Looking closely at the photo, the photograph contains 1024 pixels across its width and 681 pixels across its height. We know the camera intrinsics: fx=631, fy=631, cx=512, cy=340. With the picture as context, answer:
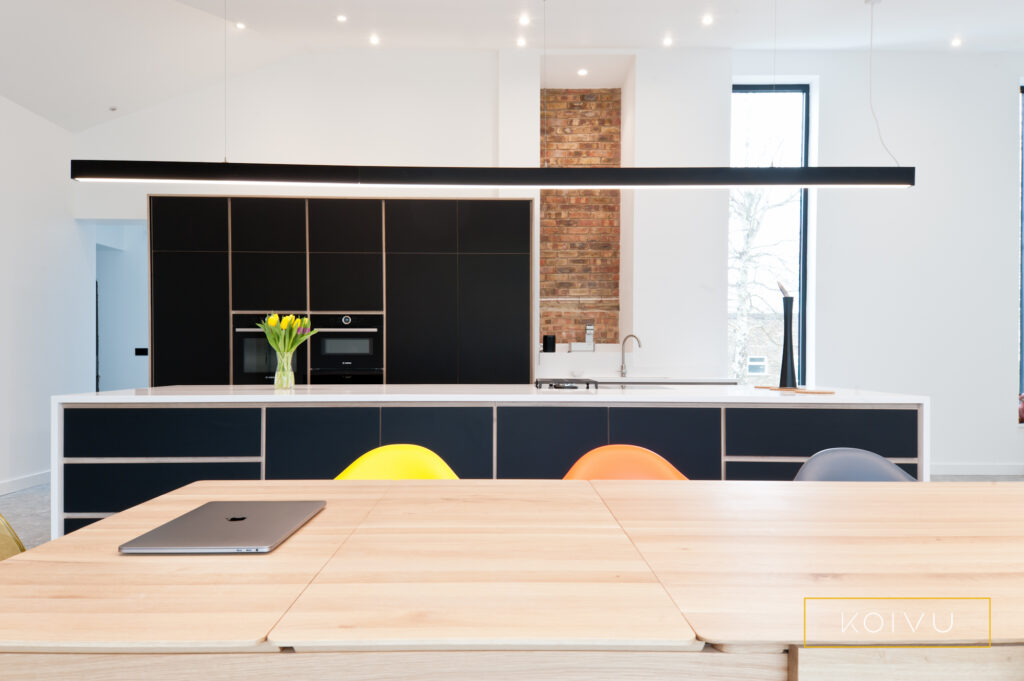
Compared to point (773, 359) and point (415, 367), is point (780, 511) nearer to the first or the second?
point (415, 367)

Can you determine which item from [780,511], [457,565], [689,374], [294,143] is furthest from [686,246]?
[457,565]

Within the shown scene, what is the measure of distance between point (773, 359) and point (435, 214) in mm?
3170

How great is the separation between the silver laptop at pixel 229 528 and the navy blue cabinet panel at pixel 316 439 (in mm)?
1667

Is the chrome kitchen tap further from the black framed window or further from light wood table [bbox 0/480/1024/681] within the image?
light wood table [bbox 0/480/1024/681]

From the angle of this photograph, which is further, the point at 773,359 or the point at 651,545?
the point at 773,359

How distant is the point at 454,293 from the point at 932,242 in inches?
164

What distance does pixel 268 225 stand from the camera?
4.99m

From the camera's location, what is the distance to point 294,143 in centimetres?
542

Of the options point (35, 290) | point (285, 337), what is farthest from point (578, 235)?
point (35, 290)

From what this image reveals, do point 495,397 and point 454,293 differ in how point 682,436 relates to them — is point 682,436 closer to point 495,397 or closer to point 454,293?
point 495,397

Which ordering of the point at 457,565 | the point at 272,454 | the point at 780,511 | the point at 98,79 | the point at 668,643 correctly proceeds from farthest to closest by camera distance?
the point at 98,79 < the point at 272,454 < the point at 780,511 < the point at 457,565 < the point at 668,643

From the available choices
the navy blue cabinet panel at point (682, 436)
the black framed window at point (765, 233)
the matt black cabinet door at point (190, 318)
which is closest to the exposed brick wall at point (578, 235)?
the black framed window at point (765, 233)

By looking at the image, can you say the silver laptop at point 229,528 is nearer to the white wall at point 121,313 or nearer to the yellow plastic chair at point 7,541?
the yellow plastic chair at point 7,541

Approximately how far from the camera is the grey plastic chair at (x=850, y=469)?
1946 millimetres
